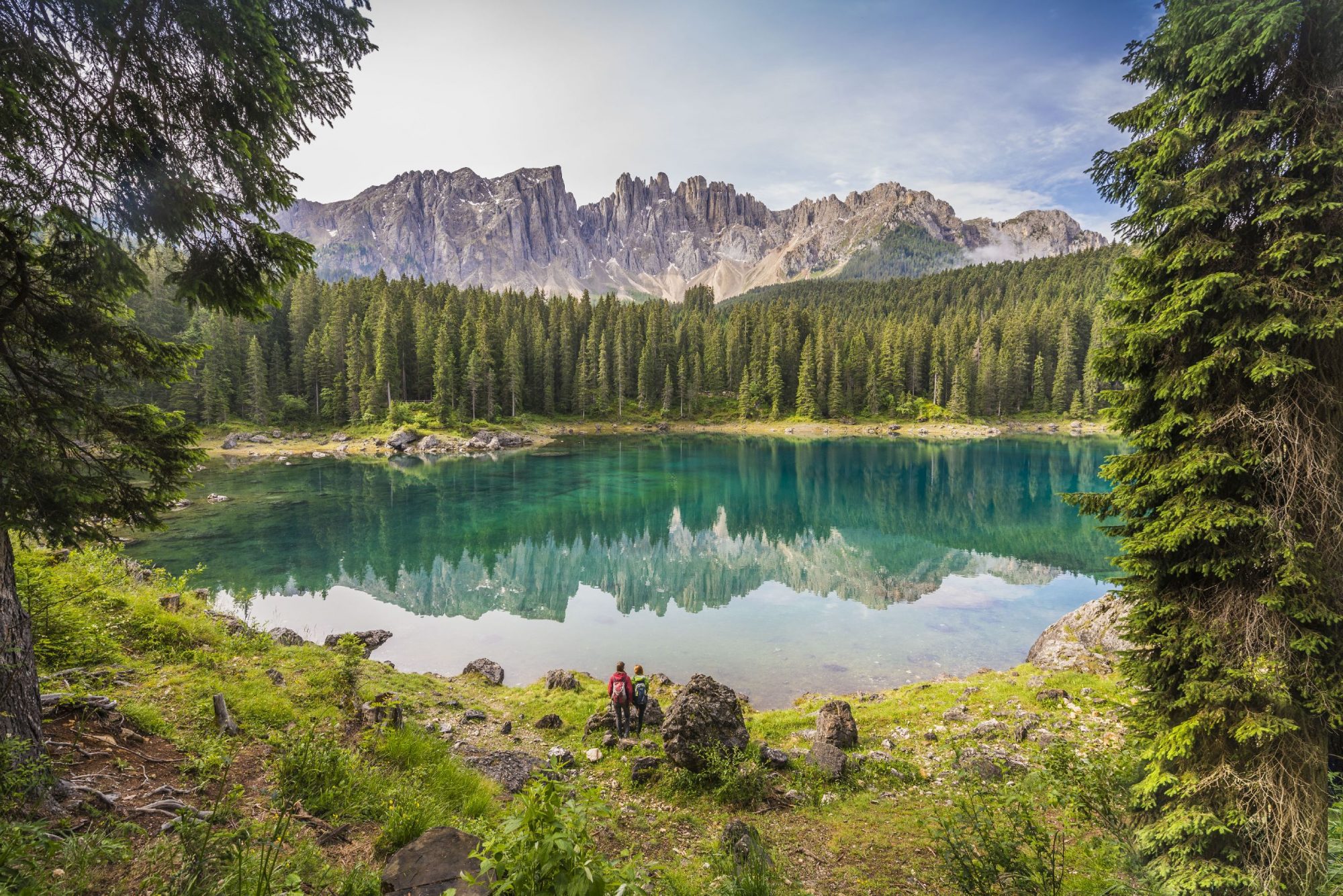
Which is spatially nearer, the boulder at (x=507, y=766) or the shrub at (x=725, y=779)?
the shrub at (x=725, y=779)

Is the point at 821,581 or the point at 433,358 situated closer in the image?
the point at 821,581

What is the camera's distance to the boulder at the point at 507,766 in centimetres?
927

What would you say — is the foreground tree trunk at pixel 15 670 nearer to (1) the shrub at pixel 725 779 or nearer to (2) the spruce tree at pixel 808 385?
(1) the shrub at pixel 725 779

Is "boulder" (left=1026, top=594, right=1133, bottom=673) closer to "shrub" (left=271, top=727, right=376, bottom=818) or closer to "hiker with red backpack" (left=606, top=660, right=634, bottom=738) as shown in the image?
"hiker with red backpack" (left=606, top=660, right=634, bottom=738)

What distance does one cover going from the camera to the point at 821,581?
25906 millimetres

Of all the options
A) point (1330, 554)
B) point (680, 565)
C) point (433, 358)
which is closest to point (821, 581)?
point (680, 565)

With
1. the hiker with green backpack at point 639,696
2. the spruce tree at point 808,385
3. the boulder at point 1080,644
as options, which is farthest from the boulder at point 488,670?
the spruce tree at point 808,385

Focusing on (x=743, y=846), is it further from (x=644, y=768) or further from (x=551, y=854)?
(x=551, y=854)

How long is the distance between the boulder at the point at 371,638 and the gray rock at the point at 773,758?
13.1 meters

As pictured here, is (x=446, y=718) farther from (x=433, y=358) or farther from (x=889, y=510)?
(x=433, y=358)

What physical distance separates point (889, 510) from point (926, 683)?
26.6 metres

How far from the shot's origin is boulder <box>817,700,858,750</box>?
439 inches

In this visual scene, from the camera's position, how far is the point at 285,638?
590 inches

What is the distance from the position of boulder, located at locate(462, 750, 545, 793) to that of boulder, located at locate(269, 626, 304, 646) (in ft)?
26.3
